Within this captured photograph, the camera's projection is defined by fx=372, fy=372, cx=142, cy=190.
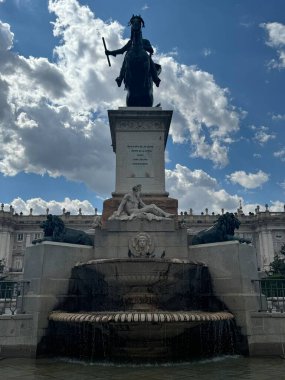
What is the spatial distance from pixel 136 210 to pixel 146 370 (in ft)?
18.1

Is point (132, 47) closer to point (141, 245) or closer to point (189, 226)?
point (141, 245)

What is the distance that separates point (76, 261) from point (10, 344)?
9.06ft

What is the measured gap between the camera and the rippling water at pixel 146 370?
6.48 m

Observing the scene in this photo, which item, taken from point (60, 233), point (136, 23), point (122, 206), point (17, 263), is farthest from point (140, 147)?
point (17, 263)

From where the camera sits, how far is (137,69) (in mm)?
15969

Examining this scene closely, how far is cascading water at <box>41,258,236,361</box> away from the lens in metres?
7.92

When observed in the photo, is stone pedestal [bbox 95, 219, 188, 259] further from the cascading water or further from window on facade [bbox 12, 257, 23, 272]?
window on facade [bbox 12, 257, 23, 272]

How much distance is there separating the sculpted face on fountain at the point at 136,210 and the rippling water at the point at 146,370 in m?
4.63

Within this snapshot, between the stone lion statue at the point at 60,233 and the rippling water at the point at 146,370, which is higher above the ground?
the stone lion statue at the point at 60,233

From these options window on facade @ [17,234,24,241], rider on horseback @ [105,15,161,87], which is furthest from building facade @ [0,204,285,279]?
rider on horseback @ [105,15,161,87]

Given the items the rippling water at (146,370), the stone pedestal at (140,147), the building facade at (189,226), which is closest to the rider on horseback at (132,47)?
the stone pedestal at (140,147)

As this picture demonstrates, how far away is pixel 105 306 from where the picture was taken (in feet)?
31.4

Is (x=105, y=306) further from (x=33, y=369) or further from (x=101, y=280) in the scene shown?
(x=33, y=369)

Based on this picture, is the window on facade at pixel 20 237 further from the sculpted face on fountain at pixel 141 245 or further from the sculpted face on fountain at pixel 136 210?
the sculpted face on fountain at pixel 141 245
